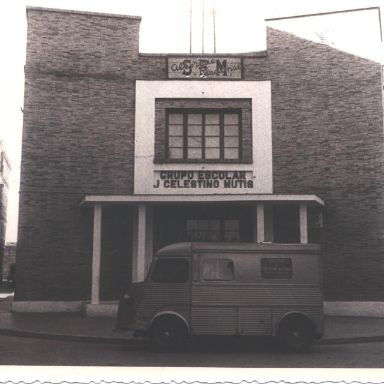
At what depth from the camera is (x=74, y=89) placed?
17344mm

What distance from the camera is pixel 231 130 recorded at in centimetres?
1764

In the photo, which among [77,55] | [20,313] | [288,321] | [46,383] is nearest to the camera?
[46,383]

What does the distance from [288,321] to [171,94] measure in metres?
8.79

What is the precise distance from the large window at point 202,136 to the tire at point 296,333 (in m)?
7.24

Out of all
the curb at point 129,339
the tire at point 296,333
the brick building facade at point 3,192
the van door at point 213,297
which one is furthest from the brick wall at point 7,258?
the tire at point 296,333

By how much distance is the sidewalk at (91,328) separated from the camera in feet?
39.6

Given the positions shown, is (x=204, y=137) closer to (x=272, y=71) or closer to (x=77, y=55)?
(x=272, y=71)

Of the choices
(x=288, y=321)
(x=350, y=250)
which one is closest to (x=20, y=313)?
(x=288, y=321)

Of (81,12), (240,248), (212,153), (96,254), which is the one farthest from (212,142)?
(240,248)

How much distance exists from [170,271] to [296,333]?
2.70m

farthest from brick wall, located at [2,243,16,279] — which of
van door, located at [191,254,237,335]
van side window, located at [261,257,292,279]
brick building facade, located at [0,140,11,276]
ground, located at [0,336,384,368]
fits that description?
van side window, located at [261,257,292,279]

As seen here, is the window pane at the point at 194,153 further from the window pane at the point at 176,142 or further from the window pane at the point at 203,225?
the window pane at the point at 203,225

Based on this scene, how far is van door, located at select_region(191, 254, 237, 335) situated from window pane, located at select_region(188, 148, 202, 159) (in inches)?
258

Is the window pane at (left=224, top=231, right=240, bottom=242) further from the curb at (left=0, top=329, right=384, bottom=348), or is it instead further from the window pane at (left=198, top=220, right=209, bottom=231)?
the curb at (left=0, top=329, right=384, bottom=348)
